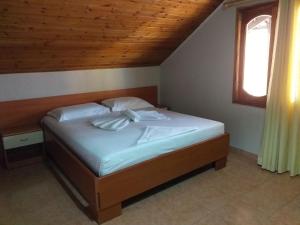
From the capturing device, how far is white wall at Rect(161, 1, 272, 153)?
3205 mm

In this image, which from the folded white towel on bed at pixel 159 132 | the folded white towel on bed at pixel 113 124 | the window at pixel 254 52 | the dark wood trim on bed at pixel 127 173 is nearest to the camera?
the dark wood trim on bed at pixel 127 173

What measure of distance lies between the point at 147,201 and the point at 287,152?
5.43 feet

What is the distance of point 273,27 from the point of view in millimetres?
2783

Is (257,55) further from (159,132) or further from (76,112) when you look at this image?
(76,112)

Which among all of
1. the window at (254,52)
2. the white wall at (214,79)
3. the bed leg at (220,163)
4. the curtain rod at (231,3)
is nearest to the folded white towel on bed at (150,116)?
the bed leg at (220,163)

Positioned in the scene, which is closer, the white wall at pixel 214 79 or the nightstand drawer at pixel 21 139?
the nightstand drawer at pixel 21 139

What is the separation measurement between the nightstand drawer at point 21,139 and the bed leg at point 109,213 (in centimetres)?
161

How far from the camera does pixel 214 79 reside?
3.56 meters

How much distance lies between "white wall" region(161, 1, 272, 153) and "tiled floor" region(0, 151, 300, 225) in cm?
61

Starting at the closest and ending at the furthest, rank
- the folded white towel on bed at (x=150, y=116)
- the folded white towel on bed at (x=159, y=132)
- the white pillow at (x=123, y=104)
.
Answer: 1. the folded white towel on bed at (x=159, y=132)
2. the folded white towel on bed at (x=150, y=116)
3. the white pillow at (x=123, y=104)

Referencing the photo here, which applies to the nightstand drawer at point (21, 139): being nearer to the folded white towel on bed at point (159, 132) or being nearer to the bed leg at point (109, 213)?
the folded white towel on bed at point (159, 132)

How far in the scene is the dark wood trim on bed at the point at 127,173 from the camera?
78.6 inches

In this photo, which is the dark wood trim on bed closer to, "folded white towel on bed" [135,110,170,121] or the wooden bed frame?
the wooden bed frame

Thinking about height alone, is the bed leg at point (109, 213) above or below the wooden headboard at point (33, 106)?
below
